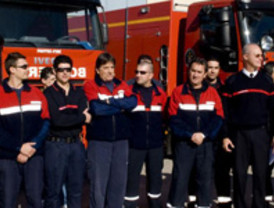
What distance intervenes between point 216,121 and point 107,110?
114cm

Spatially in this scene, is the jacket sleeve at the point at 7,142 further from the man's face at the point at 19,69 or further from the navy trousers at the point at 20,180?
the man's face at the point at 19,69

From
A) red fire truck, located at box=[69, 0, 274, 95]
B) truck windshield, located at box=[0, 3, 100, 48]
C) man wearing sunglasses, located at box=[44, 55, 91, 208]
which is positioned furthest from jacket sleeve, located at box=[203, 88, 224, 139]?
red fire truck, located at box=[69, 0, 274, 95]

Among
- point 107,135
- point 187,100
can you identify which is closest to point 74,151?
point 107,135

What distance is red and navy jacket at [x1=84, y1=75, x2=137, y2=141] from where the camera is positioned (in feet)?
17.0

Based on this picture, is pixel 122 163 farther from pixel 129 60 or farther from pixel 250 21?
pixel 129 60

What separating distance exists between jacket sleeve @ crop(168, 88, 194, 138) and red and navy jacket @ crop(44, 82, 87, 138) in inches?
36.1

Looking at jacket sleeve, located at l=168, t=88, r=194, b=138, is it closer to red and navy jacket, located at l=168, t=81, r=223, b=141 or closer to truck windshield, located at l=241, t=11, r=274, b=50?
red and navy jacket, located at l=168, t=81, r=223, b=141

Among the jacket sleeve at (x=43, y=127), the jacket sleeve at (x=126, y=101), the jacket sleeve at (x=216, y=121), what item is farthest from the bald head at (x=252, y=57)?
the jacket sleeve at (x=43, y=127)

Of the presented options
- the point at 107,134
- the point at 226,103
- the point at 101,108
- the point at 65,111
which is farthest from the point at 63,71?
the point at 226,103

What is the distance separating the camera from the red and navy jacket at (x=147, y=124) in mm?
5461

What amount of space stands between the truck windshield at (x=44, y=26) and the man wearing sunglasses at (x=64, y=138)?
8.28 feet

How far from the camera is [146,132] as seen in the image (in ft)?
18.0

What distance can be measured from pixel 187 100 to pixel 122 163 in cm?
94

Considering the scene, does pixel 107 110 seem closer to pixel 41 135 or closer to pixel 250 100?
pixel 41 135
